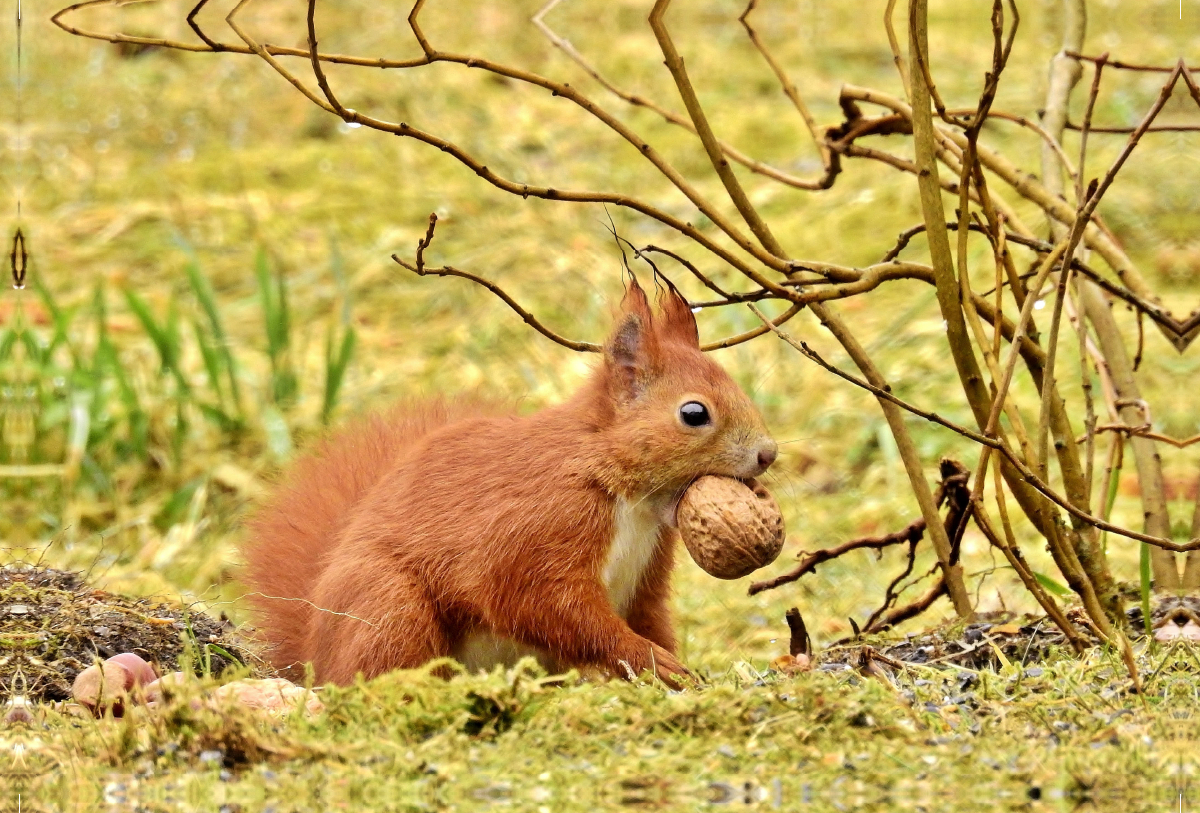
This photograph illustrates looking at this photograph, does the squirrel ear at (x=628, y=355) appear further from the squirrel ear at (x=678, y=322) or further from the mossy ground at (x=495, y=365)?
the mossy ground at (x=495, y=365)

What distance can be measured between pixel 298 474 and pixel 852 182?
401 cm

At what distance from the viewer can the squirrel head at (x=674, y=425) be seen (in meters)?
2.48

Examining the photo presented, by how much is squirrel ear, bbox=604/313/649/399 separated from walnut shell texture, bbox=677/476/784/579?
0.20m

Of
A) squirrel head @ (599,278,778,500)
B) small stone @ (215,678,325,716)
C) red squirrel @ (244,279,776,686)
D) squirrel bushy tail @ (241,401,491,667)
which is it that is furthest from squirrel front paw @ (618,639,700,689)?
squirrel bushy tail @ (241,401,491,667)

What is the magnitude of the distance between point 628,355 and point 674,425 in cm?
16

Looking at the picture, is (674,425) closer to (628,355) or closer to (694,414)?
(694,414)

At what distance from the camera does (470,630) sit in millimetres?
2510

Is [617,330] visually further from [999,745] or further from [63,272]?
[63,272]

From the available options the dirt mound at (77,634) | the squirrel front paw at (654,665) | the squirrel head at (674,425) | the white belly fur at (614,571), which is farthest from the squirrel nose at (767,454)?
the dirt mound at (77,634)

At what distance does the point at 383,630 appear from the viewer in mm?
2406

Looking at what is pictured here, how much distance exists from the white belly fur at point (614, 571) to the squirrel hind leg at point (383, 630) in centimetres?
6

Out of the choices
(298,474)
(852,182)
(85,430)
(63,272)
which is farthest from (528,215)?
(298,474)

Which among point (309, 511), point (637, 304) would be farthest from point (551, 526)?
point (309, 511)

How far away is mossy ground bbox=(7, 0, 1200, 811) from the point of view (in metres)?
1.93
